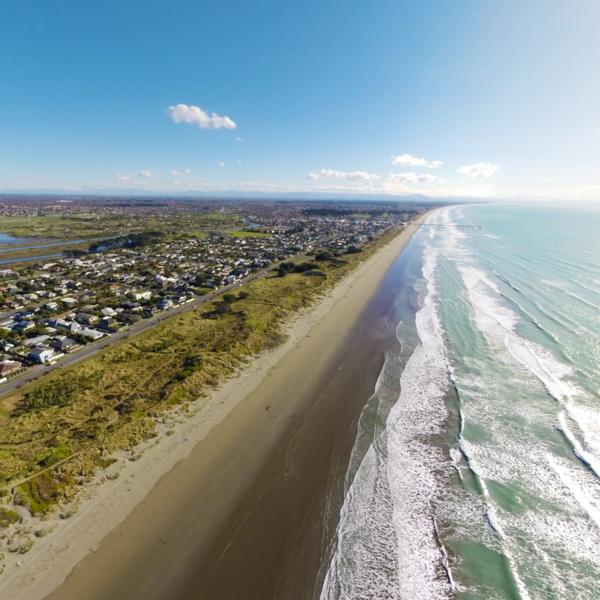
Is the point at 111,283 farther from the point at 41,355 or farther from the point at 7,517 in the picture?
the point at 7,517

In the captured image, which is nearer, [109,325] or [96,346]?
[96,346]

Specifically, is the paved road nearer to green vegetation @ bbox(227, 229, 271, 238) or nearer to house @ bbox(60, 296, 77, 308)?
house @ bbox(60, 296, 77, 308)

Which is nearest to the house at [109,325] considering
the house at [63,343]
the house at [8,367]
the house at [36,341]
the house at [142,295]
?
the house at [63,343]

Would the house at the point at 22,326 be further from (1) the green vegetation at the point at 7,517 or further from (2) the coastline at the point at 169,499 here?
(1) the green vegetation at the point at 7,517

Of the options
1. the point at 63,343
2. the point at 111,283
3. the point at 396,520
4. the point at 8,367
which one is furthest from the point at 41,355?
the point at 396,520

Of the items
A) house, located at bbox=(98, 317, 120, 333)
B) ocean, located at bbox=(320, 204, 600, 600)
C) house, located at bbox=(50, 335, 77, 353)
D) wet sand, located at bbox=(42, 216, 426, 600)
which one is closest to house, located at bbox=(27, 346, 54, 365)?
house, located at bbox=(50, 335, 77, 353)

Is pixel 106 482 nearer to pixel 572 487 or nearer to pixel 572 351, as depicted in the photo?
pixel 572 487
